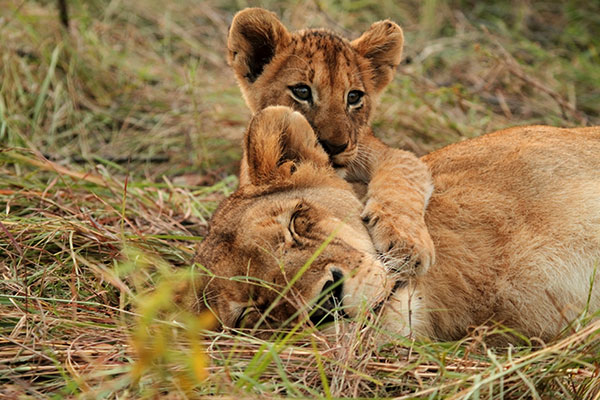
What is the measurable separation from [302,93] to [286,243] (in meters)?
1.54

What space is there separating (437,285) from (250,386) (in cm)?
94

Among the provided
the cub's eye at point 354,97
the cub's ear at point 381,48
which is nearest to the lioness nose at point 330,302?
the cub's eye at point 354,97

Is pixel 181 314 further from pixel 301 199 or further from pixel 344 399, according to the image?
pixel 344 399

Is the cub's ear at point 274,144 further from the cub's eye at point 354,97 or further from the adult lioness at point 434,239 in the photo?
the cub's eye at point 354,97

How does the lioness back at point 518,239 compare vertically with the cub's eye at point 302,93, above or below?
below

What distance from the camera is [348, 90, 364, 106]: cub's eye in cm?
396

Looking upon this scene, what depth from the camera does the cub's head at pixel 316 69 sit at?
12.3ft

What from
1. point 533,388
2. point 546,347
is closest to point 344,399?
point 533,388

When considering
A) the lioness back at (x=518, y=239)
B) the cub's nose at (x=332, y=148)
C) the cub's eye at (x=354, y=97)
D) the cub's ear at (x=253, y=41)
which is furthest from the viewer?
the cub's ear at (x=253, y=41)

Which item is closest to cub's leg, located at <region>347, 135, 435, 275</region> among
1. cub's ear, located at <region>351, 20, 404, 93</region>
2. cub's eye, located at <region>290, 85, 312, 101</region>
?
cub's eye, located at <region>290, 85, 312, 101</region>

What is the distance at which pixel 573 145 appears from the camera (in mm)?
3119

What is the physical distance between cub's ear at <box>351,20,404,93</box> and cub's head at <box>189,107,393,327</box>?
5.07ft

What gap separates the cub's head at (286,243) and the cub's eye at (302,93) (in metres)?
0.86

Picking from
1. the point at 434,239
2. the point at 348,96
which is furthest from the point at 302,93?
the point at 434,239
